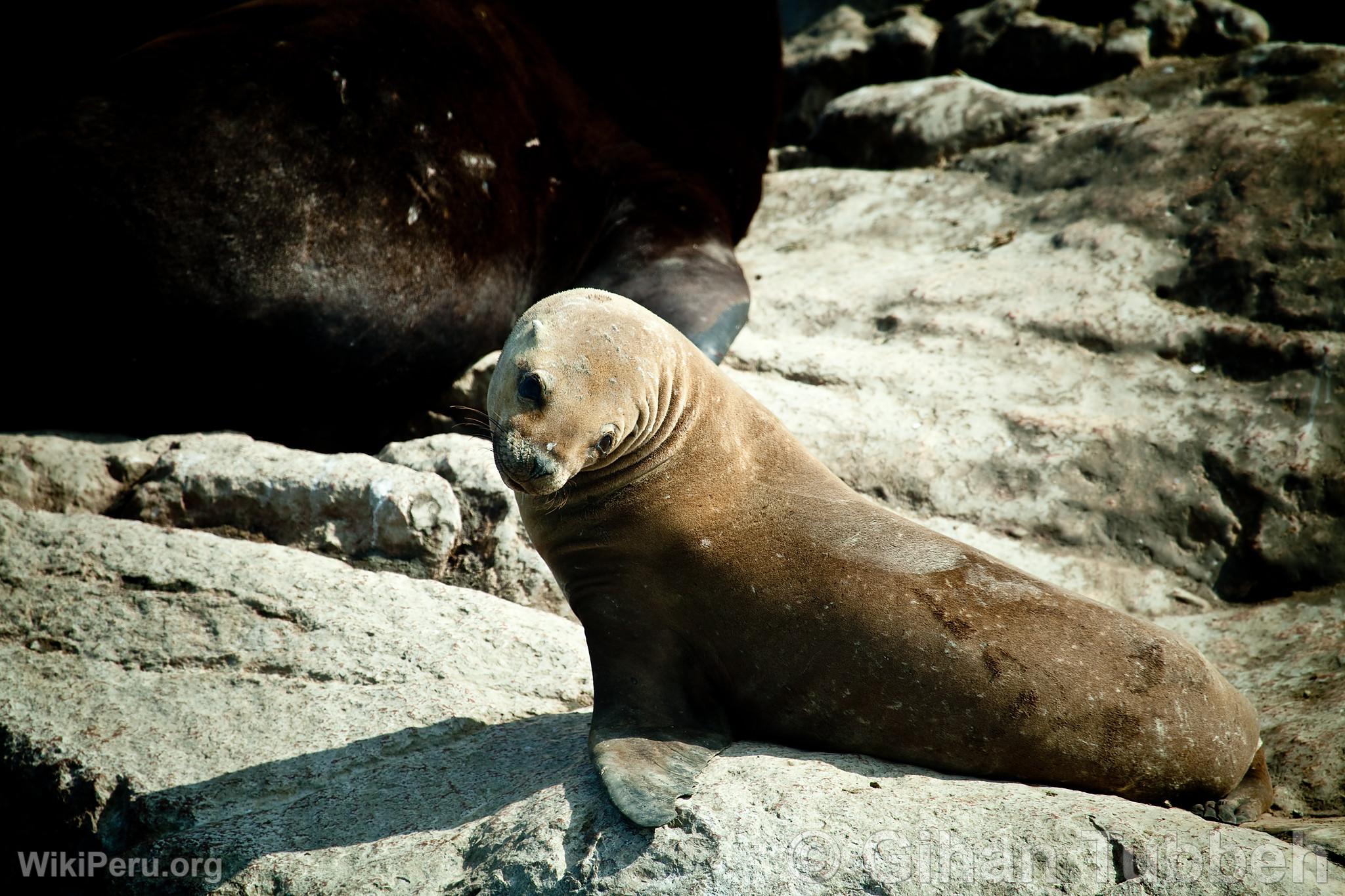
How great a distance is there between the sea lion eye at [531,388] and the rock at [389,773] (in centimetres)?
93

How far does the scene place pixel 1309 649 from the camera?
388 cm

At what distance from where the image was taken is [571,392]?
2854 mm

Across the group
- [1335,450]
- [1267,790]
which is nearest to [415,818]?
[1267,790]

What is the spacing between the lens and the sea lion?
4766mm

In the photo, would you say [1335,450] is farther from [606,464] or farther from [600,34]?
[600,34]

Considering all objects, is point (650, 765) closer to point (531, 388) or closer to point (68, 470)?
point (531, 388)

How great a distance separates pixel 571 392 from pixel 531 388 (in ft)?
0.33

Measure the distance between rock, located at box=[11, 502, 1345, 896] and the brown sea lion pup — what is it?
0.14 meters

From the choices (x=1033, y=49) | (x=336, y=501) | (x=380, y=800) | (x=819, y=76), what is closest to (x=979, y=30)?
(x=1033, y=49)

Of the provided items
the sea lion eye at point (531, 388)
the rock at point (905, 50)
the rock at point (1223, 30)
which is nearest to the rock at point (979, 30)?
the rock at point (905, 50)

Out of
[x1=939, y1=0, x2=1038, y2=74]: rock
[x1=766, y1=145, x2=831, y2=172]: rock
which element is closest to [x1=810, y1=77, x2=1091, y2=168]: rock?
[x1=766, y1=145, x2=831, y2=172]: rock

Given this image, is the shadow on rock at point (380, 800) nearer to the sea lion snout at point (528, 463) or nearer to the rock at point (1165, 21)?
the sea lion snout at point (528, 463)

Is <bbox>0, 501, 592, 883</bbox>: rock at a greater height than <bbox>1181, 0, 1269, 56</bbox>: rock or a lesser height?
lesser

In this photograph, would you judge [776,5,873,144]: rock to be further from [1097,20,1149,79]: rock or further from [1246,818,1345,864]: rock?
[1246,818,1345,864]: rock
